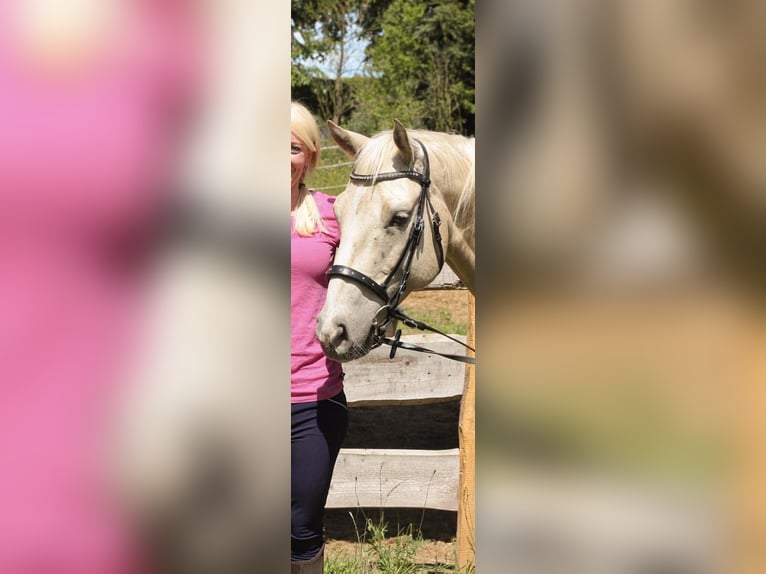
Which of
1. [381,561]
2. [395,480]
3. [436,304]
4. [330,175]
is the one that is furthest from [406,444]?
[330,175]

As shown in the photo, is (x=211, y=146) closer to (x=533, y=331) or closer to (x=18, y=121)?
(x=18, y=121)

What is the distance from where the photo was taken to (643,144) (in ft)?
1.63

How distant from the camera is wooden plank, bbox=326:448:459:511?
3.34 m

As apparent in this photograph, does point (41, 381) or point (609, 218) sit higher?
point (609, 218)

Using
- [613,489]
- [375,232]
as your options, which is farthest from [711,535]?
[375,232]

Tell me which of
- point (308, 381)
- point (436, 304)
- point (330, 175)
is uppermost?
point (330, 175)

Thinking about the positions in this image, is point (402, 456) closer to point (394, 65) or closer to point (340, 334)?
point (340, 334)

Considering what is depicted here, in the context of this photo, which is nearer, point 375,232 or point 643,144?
point 643,144

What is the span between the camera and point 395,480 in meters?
3.36

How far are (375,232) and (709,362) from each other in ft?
5.84

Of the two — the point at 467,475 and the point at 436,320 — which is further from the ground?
the point at 436,320

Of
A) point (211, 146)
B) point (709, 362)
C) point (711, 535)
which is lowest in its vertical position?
point (711, 535)

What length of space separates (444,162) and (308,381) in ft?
2.68

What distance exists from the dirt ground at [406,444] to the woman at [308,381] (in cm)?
85
